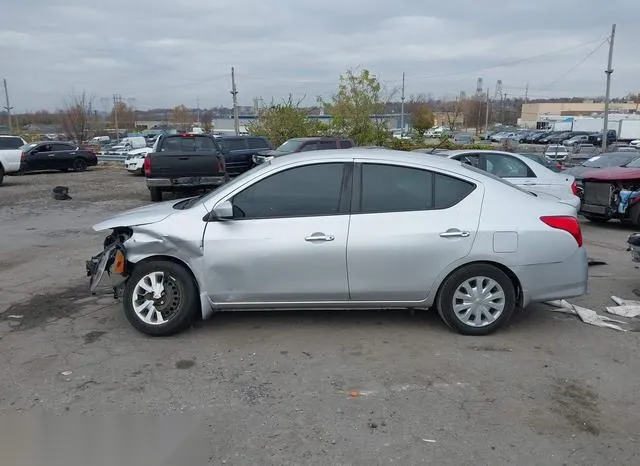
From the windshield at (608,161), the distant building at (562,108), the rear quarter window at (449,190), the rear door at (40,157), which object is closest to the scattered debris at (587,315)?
the rear quarter window at (449,190)

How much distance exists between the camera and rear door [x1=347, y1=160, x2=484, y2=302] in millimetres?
4816

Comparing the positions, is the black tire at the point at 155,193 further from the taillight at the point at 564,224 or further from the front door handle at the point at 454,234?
the taillight at the point at 564,224

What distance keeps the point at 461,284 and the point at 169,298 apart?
260 cm

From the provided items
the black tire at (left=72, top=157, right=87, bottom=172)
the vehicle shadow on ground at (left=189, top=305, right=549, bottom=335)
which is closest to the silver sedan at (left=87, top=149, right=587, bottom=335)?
the vehicle shadow on ground at (left=189, top=305, right=549, bottom=335)

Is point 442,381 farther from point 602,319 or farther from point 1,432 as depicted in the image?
point 1,432

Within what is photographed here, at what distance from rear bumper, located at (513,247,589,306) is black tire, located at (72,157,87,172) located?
2654 centimetres

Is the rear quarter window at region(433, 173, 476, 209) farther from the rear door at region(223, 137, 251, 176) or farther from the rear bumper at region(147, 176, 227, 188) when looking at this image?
the rear door at region(223, 137, 251, 176)

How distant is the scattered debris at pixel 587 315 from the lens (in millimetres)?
5367

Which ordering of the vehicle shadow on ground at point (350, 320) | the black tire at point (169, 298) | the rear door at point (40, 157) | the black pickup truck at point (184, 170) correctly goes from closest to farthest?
1. the black tire at point (169, 298)
2. the vehicle shadow on ground at point (350, 320)
3. the black pickup truck at point (184, 170)
4. the rear door at point (40, 157)

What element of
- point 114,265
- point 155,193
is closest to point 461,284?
point 114,265

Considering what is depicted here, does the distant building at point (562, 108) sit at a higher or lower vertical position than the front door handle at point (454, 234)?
higher

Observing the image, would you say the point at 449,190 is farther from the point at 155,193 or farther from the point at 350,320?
the point at 155,193

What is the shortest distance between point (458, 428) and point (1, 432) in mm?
2865

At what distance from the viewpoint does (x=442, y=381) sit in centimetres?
414
